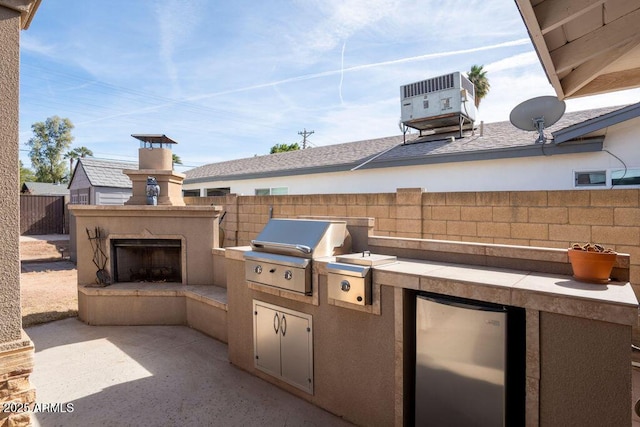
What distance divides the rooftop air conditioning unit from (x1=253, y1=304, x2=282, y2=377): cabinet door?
281 inches

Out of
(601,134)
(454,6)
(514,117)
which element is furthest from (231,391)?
(601,134)

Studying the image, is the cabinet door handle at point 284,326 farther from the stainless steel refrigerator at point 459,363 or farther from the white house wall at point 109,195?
the white house wall at point 109,195

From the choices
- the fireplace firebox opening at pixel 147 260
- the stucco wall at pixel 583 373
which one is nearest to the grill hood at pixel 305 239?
the stucco wall at pixel 583 373

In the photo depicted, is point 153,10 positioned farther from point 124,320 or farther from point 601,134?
point 601,134

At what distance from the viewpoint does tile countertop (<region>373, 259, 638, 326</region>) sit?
1.92m

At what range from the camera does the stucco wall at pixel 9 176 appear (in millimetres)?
2014

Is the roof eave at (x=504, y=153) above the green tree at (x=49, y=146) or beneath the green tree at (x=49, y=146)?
beneath

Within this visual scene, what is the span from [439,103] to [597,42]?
564cm

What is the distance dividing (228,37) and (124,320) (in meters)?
6.57

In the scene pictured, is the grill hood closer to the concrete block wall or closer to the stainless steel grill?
the stainless steel grill

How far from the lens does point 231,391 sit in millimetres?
3666

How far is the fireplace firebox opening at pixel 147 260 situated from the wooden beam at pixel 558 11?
6.06 meters

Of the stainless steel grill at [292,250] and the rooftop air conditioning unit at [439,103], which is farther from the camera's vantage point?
the rooftop air conditioning unit at [439,103]

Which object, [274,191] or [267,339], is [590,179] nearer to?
[267,339]
